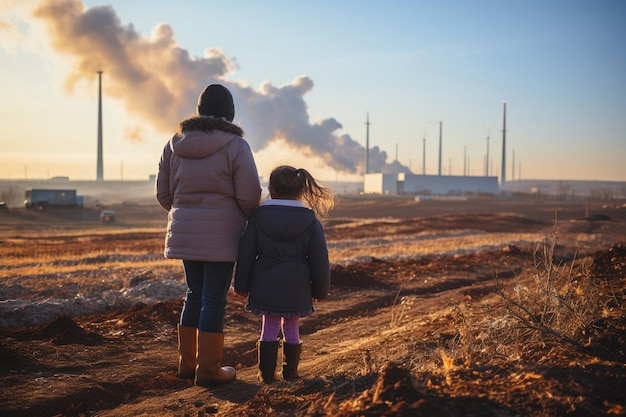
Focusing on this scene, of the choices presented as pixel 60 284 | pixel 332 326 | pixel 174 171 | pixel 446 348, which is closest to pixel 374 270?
pixel 332 326

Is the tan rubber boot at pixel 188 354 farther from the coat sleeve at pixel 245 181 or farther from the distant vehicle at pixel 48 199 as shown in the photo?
the distant vehicle at pixel 48 199

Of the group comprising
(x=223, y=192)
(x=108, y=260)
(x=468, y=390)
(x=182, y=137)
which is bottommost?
(x=108, y=260)

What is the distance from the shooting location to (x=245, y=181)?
4375 mm

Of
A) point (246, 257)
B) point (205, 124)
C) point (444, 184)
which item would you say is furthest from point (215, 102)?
point (444, 184)

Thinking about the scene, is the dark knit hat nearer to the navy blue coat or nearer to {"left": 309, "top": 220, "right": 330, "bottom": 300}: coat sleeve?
the navy blue coat

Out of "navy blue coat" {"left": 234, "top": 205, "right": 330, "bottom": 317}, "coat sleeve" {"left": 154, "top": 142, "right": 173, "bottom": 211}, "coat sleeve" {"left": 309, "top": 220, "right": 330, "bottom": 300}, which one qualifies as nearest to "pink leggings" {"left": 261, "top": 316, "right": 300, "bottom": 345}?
"navy blue coat" {"left": 234, "top": 205, "right": 330, "bottom": 317}

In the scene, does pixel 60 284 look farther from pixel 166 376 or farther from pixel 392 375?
pixel 392 375

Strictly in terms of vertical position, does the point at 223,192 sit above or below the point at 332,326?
above

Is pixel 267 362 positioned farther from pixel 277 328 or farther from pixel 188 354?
pixel 188 354

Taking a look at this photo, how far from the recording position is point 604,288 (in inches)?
240

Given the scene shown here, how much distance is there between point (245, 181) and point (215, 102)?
675mm

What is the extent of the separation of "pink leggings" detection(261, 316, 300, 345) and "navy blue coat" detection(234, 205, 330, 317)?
0.35 ft

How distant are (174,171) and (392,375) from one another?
2415 millimetres

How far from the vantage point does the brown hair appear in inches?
173
